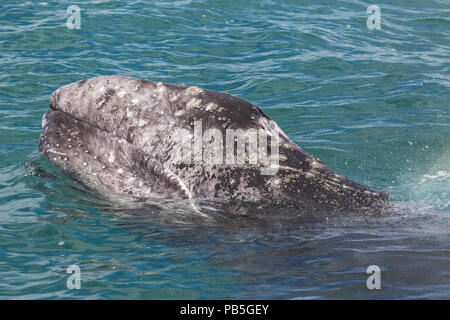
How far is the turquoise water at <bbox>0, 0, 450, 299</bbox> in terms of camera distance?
19.6 ft

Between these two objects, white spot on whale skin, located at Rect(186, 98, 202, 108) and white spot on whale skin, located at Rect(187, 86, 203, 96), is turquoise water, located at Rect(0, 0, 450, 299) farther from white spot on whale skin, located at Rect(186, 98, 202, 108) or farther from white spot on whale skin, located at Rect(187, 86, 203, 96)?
white spot on whale skin, located at Rect(187, 86, 203, 96)

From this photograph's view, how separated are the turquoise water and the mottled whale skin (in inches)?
10.6

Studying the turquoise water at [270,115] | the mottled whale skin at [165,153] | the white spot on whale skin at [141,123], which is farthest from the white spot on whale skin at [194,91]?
the turquoise water at [270,115]

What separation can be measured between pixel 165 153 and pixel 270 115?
5529 mm

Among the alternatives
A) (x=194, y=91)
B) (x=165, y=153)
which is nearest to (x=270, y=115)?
(x=194, y=91)

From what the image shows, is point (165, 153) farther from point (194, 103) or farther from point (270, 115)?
point (270, 115)

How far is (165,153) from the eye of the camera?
708 centimetres

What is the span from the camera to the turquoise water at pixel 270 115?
19.6 ft

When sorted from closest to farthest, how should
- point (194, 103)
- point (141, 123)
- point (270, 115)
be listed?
point (194, 103) → point (141, 123) → point (270, 115)

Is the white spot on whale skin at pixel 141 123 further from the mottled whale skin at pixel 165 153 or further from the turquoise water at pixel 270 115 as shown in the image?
the turquoise water at pixel 270 115

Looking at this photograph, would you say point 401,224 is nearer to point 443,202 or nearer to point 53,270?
point 443,202

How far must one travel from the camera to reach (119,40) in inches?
631
